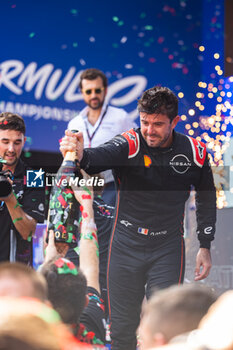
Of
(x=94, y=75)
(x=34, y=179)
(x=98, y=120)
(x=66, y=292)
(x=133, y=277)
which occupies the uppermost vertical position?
(x=94, y=75)

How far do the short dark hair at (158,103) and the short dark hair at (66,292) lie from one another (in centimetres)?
125


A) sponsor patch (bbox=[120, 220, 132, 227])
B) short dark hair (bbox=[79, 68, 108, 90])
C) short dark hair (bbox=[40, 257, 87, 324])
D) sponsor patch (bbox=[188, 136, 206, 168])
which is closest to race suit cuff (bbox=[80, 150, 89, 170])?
sponsor patch (bbox=[120, 220, 132, 227])

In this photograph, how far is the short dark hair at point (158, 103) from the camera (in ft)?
8.45

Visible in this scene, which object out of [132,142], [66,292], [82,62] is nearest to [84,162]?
[132,142]

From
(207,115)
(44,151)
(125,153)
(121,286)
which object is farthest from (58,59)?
(121,286)

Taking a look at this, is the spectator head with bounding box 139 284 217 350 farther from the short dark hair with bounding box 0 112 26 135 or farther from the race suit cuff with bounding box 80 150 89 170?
the short dark hair with bounding box 0 112 26 135

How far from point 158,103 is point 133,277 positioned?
820mm

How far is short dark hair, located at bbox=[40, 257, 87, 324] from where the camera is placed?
1387mm

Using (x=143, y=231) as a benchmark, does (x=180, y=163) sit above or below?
above

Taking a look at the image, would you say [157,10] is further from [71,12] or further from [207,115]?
[207,115]

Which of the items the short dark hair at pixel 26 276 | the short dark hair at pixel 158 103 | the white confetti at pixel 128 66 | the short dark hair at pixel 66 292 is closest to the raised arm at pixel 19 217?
the short dark hair at pixel 158 103

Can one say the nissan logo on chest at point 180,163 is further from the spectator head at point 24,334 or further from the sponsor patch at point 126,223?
the spectator head at point 24,334

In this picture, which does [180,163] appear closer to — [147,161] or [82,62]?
[147,161]

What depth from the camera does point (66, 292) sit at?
4.67 feet
